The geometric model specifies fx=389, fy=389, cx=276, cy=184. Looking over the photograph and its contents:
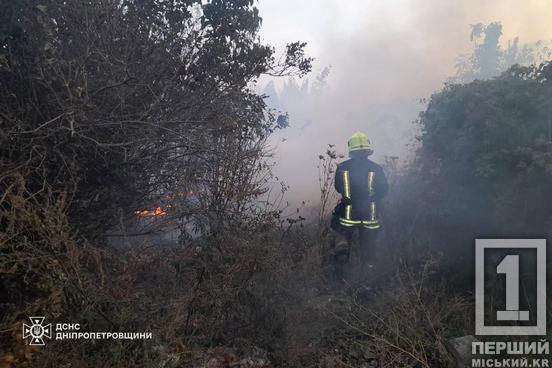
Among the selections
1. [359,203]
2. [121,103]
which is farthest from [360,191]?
[121,103]

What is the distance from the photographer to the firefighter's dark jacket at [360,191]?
5215mm

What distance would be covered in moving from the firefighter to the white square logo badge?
1.35m

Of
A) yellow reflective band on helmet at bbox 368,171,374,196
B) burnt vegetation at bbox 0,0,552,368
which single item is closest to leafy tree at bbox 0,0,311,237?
burnt vegetation at bbox 0,0,552,368

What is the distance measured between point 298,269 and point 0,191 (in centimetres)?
285

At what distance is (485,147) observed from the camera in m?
4.86

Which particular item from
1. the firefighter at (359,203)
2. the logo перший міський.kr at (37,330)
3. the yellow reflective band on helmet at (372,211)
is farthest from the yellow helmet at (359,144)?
the logo перший міський.kr at (37,330)

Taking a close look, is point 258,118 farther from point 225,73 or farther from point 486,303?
point 486,303

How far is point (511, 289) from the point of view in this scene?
3.82m

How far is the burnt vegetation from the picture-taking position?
292 centimetres

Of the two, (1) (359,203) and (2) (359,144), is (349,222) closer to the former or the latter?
(1) (359,203)

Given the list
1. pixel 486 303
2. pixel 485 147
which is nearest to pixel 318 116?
pixel 485 147

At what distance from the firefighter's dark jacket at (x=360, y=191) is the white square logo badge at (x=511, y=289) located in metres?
1.35

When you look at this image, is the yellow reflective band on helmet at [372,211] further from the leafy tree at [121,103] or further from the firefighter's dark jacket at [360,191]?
the leafy tree at [121,103]

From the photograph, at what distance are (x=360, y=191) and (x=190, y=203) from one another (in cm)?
223
